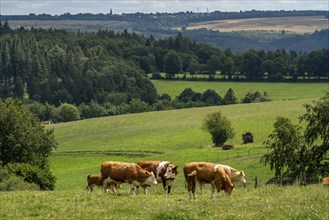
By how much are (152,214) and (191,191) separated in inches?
268

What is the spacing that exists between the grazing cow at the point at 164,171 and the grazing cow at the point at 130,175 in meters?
0.64

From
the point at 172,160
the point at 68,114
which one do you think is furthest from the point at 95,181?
the point at 68,114

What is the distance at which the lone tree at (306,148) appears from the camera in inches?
2292

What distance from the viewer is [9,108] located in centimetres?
6844

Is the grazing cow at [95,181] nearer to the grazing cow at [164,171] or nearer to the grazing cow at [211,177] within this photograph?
the grazing cow at [164,171]

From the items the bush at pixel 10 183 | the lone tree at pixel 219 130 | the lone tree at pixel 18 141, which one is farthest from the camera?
the lone tree at pixel 219 130

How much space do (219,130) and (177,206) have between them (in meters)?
81.6

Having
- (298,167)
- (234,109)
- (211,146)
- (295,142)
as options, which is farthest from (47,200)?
(234,109)

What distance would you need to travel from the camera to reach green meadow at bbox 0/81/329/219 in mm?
22391

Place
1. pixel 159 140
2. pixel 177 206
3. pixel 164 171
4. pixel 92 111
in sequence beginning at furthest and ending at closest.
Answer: pixel 92 111 → pixel 159 140 → pixel 164 171 → pixel 177 206

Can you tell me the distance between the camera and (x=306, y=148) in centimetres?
6019

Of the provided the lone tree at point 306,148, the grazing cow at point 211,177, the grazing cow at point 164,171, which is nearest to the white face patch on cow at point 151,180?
the grazing cow at point 164,171

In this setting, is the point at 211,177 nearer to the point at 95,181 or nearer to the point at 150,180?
the point at 150,180

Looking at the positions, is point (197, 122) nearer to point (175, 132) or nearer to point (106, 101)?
point (175, 132)
